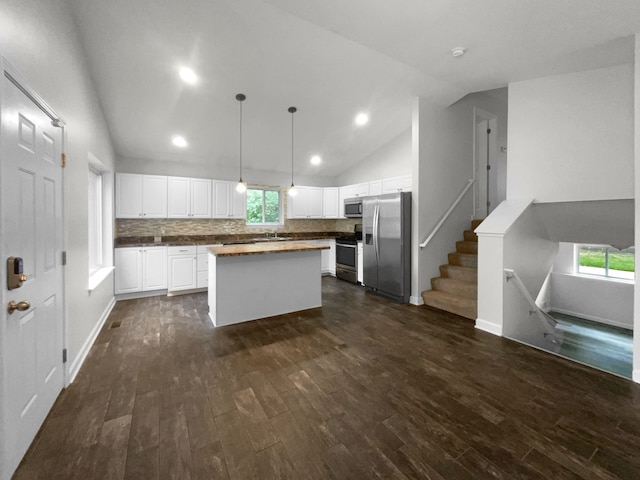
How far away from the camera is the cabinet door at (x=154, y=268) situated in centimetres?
473

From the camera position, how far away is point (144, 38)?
285cm

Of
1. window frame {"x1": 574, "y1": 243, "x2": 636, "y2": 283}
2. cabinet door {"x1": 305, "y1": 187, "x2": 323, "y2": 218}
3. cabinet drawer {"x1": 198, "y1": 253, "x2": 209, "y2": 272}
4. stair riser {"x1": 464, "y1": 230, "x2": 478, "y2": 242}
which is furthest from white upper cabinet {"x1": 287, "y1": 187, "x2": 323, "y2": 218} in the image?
window frame {"x1": 574, "y1": 243, "x2": 636, "y2": 283}

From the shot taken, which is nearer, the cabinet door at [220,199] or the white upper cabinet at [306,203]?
the cabinet door at [220,199]

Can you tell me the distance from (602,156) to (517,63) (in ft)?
4.62

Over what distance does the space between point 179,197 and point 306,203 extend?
110 inches

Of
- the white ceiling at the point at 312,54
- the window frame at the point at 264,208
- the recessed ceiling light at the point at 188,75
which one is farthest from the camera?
the window frame at the point at 264,208

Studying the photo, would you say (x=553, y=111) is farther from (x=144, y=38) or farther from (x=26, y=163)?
(x=26, y=163)

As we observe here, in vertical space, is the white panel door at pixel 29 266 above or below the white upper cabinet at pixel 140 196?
below

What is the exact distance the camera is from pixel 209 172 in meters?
5.79

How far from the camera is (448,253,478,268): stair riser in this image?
14.3 ft

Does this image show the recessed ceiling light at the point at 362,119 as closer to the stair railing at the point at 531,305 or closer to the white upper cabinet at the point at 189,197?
the white upper cabinet at the point at 189,197

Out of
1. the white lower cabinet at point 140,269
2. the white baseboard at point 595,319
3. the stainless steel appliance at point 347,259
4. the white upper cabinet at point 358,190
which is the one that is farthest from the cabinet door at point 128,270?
the white baseboard at point 595,319

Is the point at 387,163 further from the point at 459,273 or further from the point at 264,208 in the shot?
the point at 264,208

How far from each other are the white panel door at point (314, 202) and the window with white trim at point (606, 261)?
20.7ft
